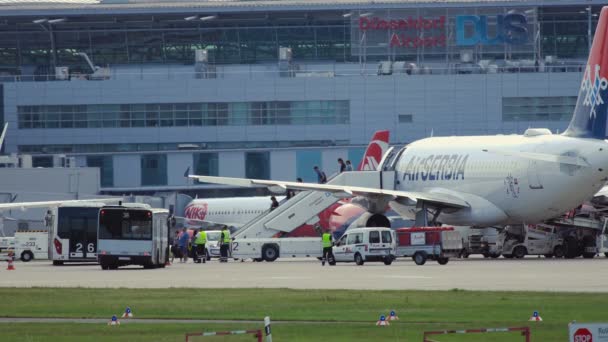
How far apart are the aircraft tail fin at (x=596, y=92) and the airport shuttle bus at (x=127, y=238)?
60.3 feet

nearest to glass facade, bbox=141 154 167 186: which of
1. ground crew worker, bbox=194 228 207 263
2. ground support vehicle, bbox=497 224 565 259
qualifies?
ground crew worker, bbox=194 228 207 263

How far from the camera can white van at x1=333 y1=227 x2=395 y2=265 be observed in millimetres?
59750

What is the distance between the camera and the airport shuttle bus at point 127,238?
192ft

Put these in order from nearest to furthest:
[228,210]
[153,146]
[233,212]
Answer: [233,212]
[228,210]
[153,146]

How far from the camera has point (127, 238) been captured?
2318 inches

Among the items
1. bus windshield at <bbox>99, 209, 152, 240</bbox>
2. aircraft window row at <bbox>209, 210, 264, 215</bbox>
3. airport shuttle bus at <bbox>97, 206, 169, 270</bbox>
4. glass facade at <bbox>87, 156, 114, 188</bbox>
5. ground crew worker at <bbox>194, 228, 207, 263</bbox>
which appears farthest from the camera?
glass facade at <bbox>87, 156, 114, 188</bbox>

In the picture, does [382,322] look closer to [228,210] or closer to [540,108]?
[228,210]

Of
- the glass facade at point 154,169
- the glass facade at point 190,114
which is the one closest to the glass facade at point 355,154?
the glass facade at point 190,114

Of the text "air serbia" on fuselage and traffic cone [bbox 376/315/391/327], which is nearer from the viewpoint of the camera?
traffic cone [bbox 376/315/391/327]

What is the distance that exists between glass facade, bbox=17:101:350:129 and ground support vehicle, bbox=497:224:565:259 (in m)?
57.0

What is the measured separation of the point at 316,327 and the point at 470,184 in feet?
127

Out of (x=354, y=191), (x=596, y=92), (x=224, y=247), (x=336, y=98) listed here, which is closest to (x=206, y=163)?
(x=336, y=98)

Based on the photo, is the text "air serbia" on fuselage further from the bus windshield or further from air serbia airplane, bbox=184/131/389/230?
air serbia airplane, bbox=184/131/389/230

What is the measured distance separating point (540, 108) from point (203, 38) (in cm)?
3127
